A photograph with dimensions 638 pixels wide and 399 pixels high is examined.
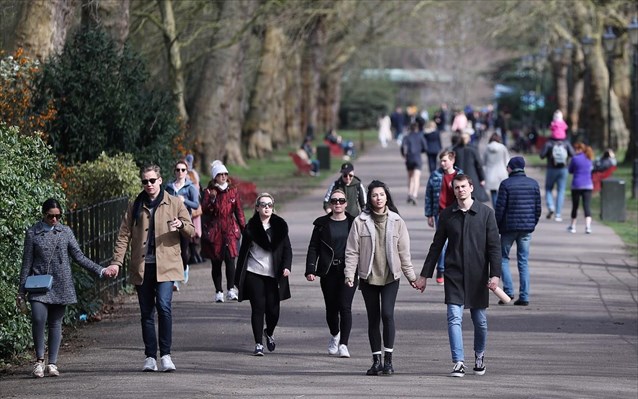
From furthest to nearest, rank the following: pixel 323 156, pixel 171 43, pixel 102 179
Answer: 1. pixel 323 156
2. pixel 171 43
3. pixel 102 179

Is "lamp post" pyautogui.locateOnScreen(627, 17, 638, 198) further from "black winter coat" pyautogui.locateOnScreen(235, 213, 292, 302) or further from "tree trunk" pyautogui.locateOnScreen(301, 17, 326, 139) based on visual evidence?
"tree trunk" pyautogui.locateOnScreen(301, 17, 326, 139)

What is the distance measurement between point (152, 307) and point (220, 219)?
394cm

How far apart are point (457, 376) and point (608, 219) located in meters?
Answer: 15.8

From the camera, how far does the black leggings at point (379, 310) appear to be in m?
11.2

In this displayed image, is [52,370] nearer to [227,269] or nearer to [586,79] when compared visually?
[227,269]

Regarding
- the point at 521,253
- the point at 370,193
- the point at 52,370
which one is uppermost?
the point at 370,193

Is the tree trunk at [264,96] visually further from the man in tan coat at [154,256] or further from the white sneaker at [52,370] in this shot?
the white sneaker at [52,370]

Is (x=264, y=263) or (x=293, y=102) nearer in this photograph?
(x=264, y=263)

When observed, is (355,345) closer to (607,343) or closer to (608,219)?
(607,343)

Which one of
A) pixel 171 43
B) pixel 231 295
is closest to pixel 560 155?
pixel 171 43

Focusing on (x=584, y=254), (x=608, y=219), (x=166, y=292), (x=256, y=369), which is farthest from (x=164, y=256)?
(x=608, y=219)

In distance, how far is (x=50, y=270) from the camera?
11094mm

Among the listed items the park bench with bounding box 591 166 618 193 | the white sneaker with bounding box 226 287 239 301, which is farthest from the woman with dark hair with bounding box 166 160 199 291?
the park bench with bounding box 591 166 618 193

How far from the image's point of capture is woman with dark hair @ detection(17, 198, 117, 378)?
11039 mm
